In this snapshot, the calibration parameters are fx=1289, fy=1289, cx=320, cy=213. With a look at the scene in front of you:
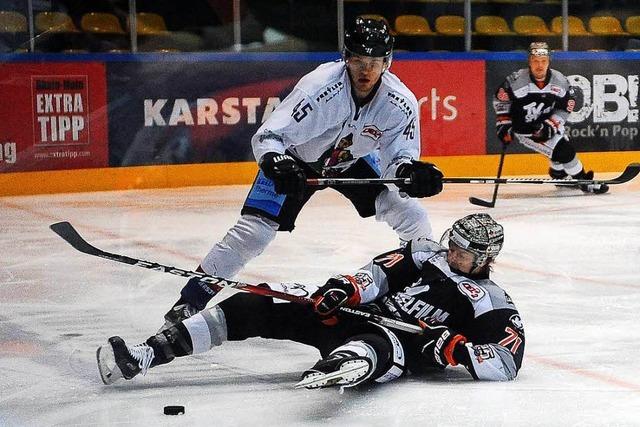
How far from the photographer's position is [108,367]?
10.1 ft

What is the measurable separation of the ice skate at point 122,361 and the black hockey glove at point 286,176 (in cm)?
57

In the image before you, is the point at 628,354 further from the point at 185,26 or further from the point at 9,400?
the point at 185,26

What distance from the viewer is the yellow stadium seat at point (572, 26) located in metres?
9.69

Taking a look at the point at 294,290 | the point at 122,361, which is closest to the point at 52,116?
the point at 294,290

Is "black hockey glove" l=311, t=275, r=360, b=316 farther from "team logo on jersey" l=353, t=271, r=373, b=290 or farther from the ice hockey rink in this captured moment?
the ice hockey rink

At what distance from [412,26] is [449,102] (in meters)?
0.67

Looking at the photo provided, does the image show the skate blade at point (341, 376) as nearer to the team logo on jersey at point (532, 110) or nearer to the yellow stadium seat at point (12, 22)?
the yellow stadium seat at point (12, 22)

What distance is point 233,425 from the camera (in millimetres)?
2779

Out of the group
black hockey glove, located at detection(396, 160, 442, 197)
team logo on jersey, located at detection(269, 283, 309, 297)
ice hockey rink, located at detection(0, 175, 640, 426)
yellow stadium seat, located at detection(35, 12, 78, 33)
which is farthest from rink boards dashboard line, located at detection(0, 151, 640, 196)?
team logo on jersey, located at detection(269, 283, 309, 297)

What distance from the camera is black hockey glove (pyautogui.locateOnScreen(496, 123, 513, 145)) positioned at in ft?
25.8

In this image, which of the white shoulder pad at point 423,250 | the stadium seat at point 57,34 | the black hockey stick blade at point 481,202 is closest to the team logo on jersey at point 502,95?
the black hockey stick blade at point 481,202

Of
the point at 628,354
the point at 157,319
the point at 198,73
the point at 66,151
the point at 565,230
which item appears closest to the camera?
the point at 628,354

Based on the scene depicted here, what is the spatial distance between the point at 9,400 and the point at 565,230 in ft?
12.7

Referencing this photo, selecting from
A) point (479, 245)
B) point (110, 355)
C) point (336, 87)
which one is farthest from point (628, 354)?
point (110, 355)
